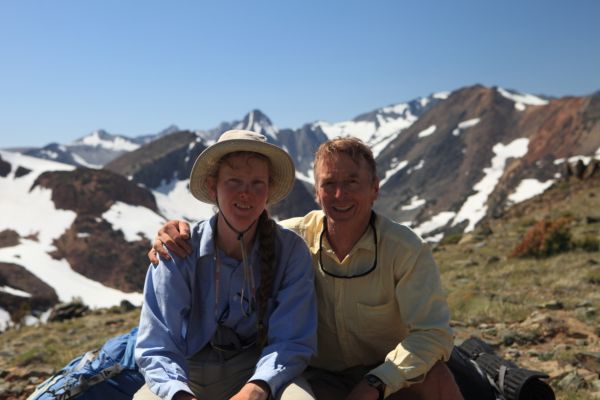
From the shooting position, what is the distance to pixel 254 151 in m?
3.96

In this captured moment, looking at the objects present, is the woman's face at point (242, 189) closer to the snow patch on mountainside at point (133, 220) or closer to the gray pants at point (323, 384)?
the gray pants at point (323, 384)

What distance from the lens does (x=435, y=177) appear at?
631 feet

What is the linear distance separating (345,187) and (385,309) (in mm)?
951

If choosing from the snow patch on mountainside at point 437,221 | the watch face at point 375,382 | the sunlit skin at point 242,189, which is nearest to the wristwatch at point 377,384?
the watch face at point 375,382

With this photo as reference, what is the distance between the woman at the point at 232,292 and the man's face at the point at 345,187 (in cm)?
35

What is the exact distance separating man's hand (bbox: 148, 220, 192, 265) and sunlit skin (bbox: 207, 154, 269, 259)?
35cm

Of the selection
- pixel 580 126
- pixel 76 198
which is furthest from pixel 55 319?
pixel 580 126

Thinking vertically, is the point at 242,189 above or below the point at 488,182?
above

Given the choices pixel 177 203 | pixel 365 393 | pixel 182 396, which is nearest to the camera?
pixel 182 396

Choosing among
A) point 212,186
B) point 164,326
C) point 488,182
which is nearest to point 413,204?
point 488,182

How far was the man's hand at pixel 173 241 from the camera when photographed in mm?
3984

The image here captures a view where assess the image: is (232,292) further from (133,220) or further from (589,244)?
(133,220)

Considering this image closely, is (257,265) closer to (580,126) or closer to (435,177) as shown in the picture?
(580,126)

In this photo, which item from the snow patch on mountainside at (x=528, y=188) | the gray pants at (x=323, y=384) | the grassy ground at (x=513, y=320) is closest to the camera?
the gray pants at (x=323, y=384)
